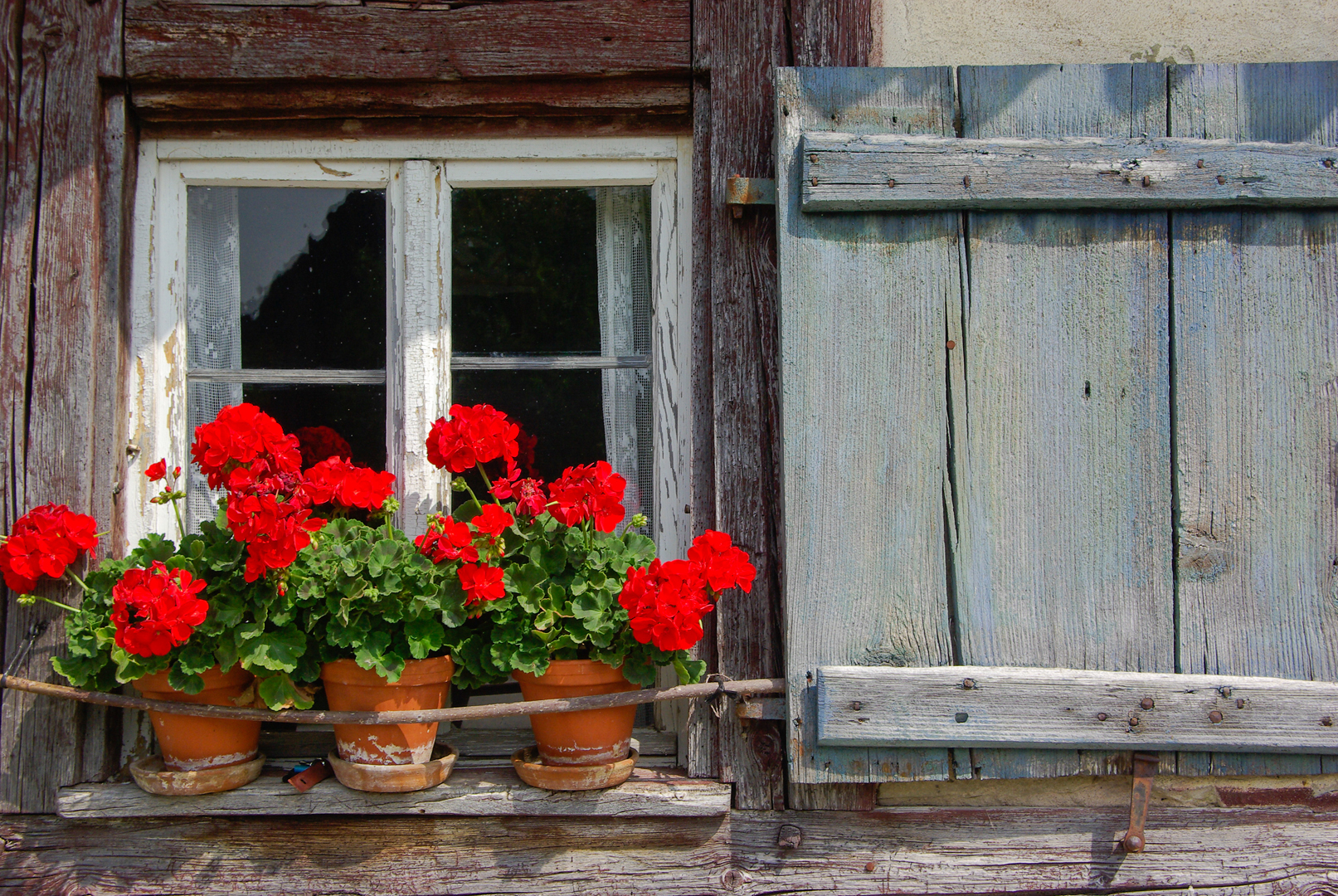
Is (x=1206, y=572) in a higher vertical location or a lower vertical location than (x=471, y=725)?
higher

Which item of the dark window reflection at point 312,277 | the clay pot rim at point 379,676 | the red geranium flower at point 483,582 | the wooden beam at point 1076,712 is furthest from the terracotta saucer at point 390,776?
the dark window reflection at point 312,277

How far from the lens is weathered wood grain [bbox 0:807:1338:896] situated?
1597mm

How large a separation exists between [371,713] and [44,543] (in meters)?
0.65

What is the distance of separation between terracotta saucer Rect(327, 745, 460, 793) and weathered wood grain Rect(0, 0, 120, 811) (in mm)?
538

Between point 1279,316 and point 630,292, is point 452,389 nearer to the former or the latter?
point 630,292

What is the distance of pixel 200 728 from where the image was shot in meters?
1.52

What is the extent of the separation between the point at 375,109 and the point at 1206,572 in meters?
1.86

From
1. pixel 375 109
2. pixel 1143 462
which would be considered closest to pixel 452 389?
pixel 375 109

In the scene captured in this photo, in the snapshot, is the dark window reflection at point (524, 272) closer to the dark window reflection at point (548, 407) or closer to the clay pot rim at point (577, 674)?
the dark window reflection at point (548, 407)

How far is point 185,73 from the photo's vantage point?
1.70m

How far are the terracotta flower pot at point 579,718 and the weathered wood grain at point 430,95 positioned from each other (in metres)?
1.13

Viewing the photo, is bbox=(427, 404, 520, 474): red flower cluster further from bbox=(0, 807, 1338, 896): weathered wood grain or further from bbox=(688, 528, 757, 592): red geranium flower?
bbox=(0, 807, 1338, 896): weathered wood grain

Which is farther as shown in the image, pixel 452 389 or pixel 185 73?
pixel 452 389

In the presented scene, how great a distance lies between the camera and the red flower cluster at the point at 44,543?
58.0 inches
